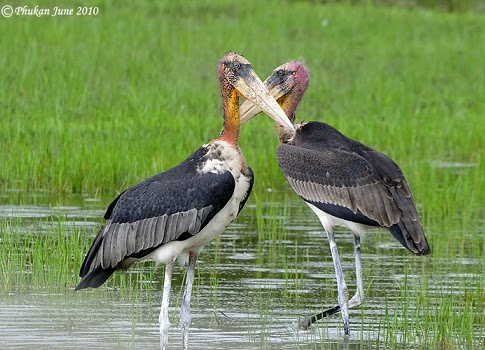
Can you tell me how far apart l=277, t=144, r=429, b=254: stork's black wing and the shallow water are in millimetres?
283

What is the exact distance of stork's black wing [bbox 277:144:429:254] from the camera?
755 cm

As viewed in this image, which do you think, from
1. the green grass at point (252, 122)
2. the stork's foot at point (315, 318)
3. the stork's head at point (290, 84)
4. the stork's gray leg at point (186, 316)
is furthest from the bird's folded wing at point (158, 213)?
the stork's head at point (290, 84)

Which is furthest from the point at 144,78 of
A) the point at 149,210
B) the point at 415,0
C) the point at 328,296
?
the point at 415,0

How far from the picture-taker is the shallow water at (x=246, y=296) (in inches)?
283

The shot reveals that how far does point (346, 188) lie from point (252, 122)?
649cm

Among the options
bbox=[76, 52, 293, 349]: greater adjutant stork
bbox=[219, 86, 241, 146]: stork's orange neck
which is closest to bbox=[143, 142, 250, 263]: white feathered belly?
bbox=[76, 52, 293, 349]: greater adjutant stork

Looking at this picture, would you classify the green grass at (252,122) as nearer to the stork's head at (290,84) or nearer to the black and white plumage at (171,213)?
the black and white plumage at (171,213)

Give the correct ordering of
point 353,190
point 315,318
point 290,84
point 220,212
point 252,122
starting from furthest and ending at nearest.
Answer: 1. point 252,122
2. point 290,84
3. point 353,190
4. point 315,318
5. point 220,212

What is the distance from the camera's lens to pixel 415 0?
29.3 meters

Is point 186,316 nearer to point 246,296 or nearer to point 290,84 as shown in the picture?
point 246,296

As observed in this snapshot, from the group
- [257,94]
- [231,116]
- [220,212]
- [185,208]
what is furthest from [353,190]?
[185,208]

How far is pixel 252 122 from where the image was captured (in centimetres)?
1430

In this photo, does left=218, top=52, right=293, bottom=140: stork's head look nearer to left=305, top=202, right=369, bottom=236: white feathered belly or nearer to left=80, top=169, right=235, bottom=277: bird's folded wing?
left=80, top=169, right=235, bottom=277: bird's folded wing

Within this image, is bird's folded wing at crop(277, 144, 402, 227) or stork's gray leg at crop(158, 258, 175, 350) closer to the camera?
stork's gray leg at crop(158, 258, 175, 350)
